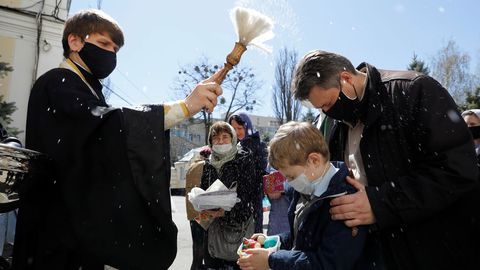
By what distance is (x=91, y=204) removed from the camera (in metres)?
1.78

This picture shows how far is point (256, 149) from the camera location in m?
4.77

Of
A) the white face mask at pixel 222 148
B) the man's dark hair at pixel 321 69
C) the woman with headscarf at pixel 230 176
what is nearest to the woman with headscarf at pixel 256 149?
the woman with headscarf at pixel 230 176

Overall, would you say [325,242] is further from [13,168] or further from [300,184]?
[13,168]

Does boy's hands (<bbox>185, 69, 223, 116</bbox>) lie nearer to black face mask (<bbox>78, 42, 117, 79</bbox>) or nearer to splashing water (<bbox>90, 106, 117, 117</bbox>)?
splashing water (<bbox>90, 106, 117, 117</bbox>)

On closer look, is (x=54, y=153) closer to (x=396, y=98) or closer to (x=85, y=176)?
(x=85, y=176)

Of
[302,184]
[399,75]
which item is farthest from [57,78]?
[399,75]

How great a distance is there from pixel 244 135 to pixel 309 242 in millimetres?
3412

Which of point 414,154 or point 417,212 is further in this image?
point 414,154

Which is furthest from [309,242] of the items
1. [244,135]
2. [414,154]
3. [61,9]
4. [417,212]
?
[61,9]

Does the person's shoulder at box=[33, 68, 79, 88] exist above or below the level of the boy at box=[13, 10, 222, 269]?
above

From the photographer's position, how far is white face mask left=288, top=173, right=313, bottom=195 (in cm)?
207

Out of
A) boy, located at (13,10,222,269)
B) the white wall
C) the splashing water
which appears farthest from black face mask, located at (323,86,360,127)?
the white wall

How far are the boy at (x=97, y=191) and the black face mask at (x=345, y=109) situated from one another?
892mm

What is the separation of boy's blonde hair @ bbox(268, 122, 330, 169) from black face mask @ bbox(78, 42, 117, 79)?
42.0 inches
